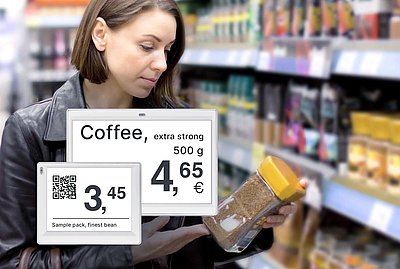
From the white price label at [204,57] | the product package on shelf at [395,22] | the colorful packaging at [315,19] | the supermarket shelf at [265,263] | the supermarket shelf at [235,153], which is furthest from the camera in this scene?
the white price label at [204,57]

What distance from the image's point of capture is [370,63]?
2068mm

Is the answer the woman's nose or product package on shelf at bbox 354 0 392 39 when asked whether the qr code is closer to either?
the woman's nose

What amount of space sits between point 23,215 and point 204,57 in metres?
2.94

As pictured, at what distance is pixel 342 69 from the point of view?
224 cm

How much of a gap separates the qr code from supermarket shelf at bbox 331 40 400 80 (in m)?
1.32

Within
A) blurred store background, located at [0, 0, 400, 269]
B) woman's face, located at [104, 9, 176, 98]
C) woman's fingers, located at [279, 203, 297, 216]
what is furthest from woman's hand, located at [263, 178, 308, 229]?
blurred store background, located at [0, 0, 400, 269]

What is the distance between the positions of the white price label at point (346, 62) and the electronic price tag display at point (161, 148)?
4.84ft

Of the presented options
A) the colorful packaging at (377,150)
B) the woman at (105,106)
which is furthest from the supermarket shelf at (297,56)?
the woman at (105,106)

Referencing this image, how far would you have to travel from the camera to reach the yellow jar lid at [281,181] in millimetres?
833

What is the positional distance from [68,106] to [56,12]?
488 centimetres

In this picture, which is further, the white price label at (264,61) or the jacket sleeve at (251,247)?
the white price label at (264,61)

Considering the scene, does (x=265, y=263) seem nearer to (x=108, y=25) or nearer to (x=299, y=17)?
(x=299, y=17)

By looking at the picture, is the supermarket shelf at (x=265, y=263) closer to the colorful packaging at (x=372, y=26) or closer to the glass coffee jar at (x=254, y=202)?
the colorful packaging at (x=372, y=26)

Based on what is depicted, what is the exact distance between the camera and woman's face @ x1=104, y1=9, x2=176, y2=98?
82 centimetres
